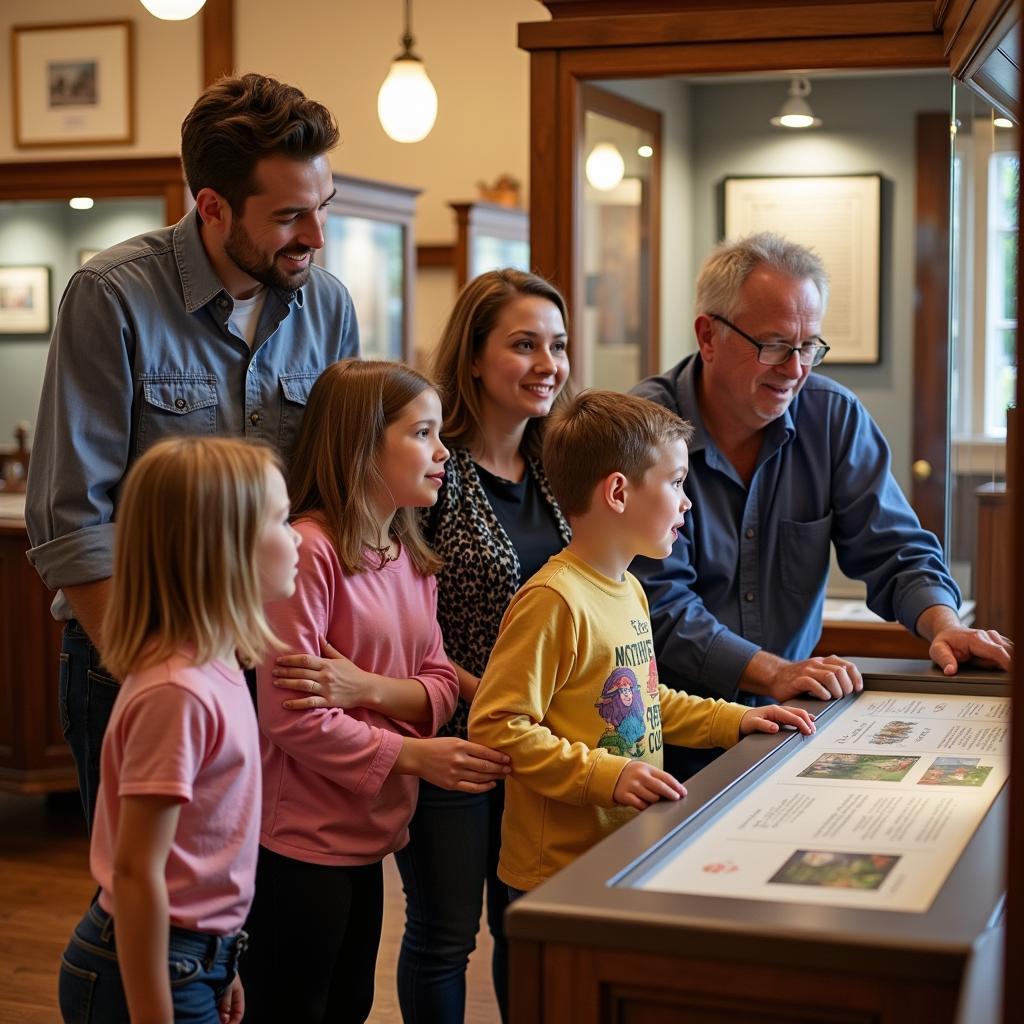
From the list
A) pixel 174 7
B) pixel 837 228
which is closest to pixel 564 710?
pixel 837 228

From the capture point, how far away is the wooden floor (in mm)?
3414

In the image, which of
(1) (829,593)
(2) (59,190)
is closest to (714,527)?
(1) (829,593)

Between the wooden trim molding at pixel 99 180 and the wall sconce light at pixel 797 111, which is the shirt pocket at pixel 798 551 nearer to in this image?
the wall sconce light at pixel 797 111

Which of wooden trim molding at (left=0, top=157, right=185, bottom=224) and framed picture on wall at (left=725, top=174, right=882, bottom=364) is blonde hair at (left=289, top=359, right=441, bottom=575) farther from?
wooden trim molding at (left=0, top=157, right=185, bottom=224)

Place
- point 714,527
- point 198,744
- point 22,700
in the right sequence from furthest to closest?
point 22,700
point 714,527
point 198,744

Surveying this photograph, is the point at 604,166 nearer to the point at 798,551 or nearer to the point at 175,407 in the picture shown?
the point at 798,551

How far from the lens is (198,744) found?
1605 mm

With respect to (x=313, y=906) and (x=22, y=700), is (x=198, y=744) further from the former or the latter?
(x=22, y=700)

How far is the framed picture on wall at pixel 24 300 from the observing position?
7.26 m

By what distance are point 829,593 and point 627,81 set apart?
137 centimetres

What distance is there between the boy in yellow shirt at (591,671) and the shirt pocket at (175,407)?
21.2 inches

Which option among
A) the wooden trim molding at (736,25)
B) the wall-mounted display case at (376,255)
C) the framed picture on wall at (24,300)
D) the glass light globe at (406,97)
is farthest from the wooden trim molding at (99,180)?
the wooden trim molding at (736,25)

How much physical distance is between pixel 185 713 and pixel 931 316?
3.12 m

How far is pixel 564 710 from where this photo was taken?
2.00 metres
